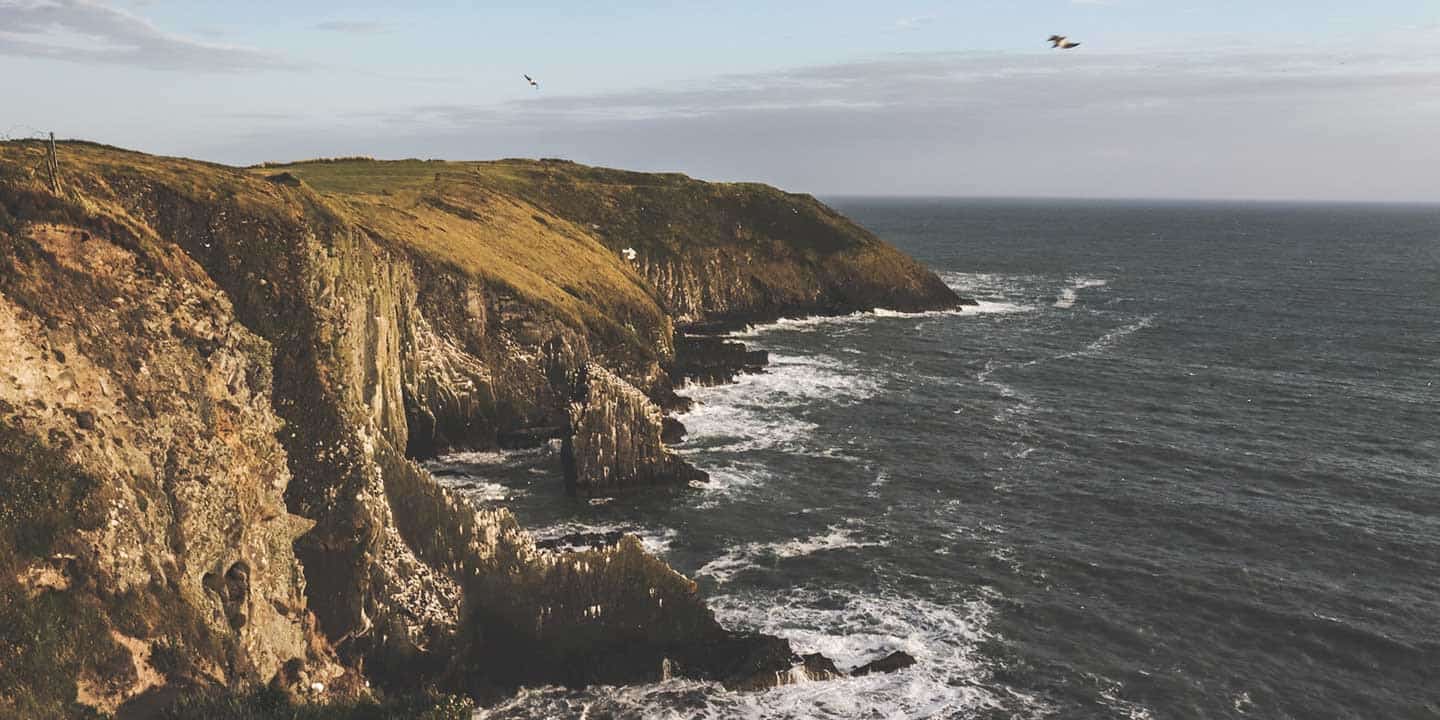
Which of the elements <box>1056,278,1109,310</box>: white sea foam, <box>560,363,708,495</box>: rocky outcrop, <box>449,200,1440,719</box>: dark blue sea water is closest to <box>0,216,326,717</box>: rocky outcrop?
<box>449,200,1440,719</box>: dark blue sea water

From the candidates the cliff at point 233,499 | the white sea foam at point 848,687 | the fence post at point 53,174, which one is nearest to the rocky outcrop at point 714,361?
the cliff at point 233,499

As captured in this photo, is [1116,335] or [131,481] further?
[1116,335]

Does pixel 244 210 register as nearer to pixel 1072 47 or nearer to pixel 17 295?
pixel 17 295

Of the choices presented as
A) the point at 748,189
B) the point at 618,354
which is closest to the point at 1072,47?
the point at 618,354

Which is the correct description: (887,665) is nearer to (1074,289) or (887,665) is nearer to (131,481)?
(131,481)

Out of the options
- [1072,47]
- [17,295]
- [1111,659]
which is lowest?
[1111,659]

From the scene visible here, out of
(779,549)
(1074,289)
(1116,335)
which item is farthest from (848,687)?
(1074,289)
